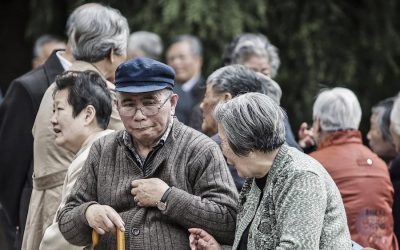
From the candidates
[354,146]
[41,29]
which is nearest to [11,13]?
[41,29]

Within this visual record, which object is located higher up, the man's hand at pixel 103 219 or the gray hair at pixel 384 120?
the man's hand at pixel 103 219

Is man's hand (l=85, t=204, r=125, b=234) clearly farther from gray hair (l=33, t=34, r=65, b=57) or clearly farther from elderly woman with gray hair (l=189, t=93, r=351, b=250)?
gray hair (l=33, t=34, r=65, b=57)

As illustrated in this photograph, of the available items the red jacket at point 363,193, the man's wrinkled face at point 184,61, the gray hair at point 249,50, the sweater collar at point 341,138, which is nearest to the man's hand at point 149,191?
the red jacket at point 363,193

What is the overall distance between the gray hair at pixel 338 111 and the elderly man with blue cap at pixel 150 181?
178cm

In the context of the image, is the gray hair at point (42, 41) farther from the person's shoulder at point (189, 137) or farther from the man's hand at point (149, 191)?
the man's hand at point (149, 191)

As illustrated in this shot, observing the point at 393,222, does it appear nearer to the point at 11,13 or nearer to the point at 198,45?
the point at 198,45

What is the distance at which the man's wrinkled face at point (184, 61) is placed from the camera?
9977mm

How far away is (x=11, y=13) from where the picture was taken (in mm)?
12000

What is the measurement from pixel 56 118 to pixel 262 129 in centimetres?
137

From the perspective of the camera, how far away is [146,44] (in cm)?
955

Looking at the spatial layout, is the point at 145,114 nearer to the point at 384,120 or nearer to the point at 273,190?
the point at 273,190

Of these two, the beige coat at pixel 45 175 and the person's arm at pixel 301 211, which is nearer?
the person's arm at pixel 301 211

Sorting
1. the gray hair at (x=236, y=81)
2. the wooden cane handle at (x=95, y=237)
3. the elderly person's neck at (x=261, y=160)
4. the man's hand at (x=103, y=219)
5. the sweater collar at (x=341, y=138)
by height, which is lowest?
the wooden cane handle at (x=95, y=237)

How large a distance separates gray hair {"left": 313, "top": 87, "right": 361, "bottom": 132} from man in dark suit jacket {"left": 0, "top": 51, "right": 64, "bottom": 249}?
5.42ft
